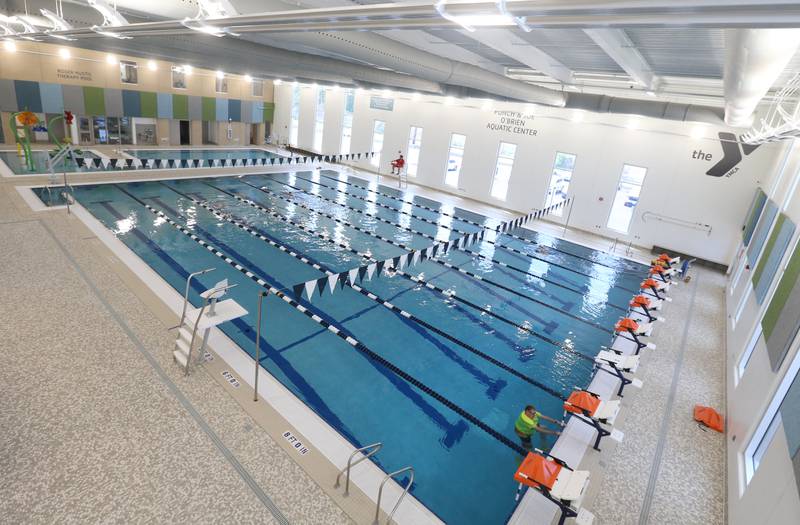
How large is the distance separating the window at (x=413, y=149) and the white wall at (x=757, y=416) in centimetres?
1351

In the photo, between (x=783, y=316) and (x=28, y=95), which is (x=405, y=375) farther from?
(x=28, y=95)

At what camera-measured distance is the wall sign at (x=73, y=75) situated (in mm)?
17927

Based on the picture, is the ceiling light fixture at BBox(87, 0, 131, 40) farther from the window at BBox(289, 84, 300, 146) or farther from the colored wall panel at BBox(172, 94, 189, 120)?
the window at BBox(289, 84, 300, 146)

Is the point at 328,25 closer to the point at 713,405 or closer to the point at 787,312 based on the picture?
the point at 787,312

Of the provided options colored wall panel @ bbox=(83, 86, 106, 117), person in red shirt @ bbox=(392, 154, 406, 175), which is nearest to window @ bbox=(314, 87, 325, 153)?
person in red shirt @ bbox=(392, 154, 406, 175)

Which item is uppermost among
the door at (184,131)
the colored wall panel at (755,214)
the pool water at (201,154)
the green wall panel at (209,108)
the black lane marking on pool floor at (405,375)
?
the green wall panel at (209,108)

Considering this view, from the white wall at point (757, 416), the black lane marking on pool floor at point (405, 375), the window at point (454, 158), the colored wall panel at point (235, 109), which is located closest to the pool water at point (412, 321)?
the black lane marking on pool floor at point (405, 375)

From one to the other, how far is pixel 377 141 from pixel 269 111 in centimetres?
948

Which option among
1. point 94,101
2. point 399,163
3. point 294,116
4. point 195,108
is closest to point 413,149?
point 399,163

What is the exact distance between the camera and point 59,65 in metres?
17.8

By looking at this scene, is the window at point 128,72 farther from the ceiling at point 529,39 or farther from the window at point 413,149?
the window at point 413,149

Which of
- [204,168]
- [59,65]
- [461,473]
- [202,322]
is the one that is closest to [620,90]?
[461,473]

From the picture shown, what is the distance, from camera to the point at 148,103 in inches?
810

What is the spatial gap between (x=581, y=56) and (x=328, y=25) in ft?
20.8
